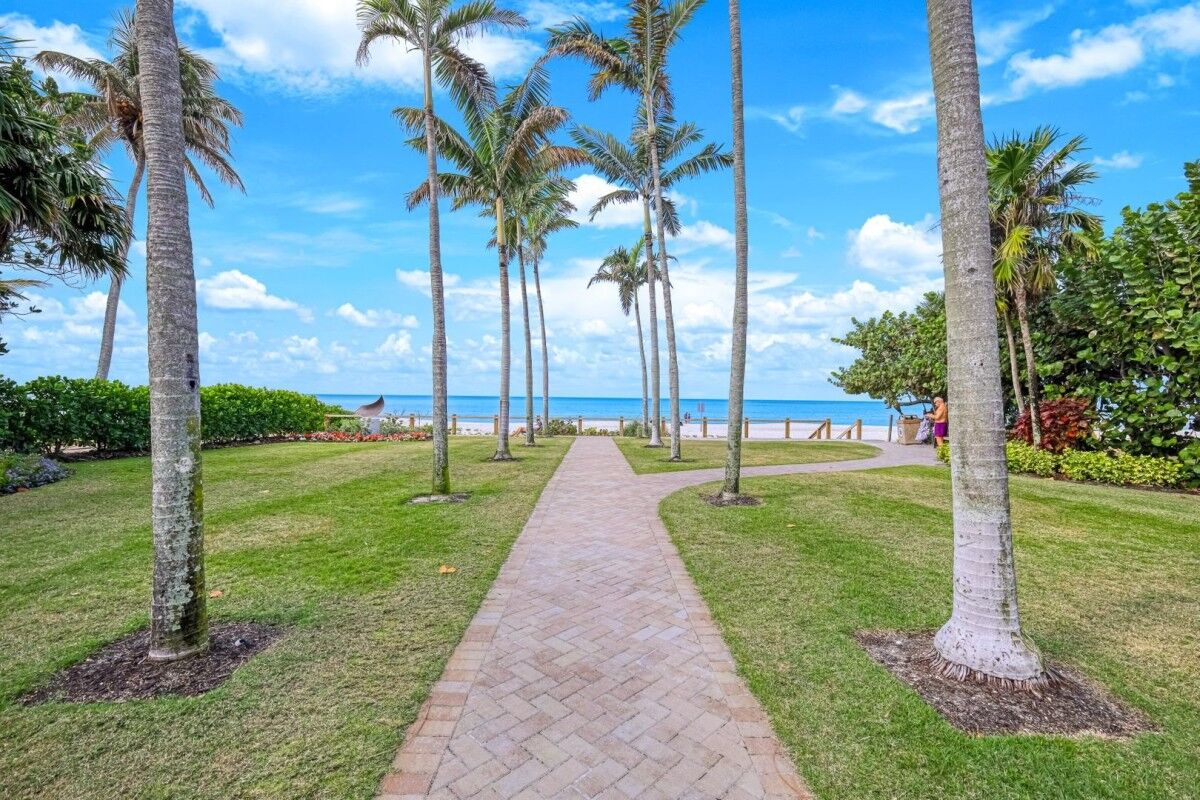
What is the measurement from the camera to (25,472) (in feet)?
29.2

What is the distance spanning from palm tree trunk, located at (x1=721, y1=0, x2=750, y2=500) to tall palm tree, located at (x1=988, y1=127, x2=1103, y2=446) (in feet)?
19.1

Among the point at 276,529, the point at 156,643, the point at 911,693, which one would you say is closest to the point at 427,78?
the point at 276,529

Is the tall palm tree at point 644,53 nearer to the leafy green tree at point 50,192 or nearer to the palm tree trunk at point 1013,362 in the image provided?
the palm tree trunk at point 1013,362

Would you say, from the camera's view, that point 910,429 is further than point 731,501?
Yes

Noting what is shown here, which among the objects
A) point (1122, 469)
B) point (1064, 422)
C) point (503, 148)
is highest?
point (503, 148)

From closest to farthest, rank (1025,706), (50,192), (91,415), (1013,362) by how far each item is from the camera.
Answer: (1025,706) < (50,192) < (91,415) < (1013,362)

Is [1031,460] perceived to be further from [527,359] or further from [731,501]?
[527,359]

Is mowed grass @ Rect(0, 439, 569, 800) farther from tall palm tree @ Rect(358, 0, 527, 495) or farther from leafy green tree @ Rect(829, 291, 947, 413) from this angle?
leafy green tree @ Rect(829, 291, 947, 413)

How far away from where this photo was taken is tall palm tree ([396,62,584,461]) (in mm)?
11445

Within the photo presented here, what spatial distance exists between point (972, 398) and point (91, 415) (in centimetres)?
1586

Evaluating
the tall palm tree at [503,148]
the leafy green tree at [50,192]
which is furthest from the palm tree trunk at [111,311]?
the tall palm tree at [503,148]

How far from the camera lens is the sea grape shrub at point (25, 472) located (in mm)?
8477

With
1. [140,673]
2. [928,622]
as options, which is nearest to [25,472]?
[140,673]

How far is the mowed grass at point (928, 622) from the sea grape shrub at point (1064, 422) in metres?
2.88
